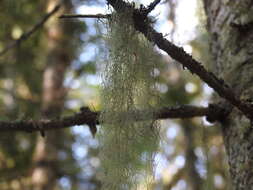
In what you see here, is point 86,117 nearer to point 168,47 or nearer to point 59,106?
point 168,47

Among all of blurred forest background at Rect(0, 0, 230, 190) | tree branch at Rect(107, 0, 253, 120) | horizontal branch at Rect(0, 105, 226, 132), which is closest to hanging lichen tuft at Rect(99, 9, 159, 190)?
tree branch at Rect(107, 0, 253, 120)

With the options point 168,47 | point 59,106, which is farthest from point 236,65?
point 59,106

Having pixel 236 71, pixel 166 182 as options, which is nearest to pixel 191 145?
pixel 166 182

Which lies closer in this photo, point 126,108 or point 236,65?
point 126,108

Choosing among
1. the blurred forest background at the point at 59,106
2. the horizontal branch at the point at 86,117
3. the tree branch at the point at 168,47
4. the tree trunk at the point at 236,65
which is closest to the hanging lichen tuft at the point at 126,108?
the tree branch at the point at 168,47

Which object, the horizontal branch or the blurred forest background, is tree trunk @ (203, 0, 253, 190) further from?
the blurred forest background

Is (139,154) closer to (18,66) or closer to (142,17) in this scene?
(142,17)
